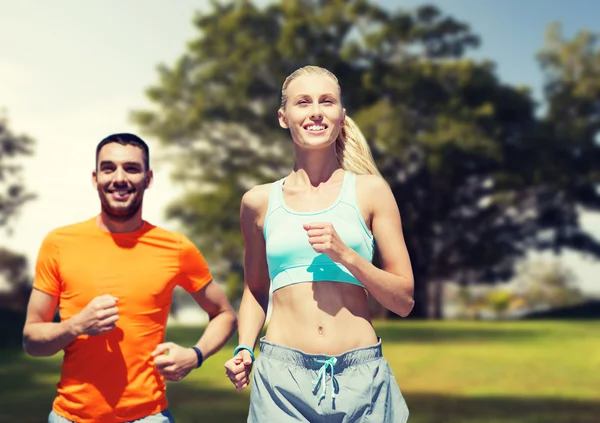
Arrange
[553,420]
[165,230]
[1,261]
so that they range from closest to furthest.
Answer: [165,230], [553,420], [1,261]

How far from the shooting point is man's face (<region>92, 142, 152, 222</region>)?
155 inches

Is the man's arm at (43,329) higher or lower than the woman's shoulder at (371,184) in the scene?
lower

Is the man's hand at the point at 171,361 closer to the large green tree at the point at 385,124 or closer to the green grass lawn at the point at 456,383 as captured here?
the green grass lawn at the point at 456,383

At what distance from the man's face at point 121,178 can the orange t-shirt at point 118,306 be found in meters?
0.18

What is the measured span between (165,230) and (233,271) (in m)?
34.7

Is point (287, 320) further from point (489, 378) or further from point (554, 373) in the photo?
point (554, 373)

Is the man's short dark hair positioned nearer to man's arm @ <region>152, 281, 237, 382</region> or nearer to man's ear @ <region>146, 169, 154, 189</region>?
man's ear @ <region>146, 169, 154, 189</region>

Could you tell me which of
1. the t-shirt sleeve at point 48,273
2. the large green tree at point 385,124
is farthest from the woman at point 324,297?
the large green tree at point 385,124

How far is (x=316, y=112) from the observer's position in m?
3.68

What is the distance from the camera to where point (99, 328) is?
3.70 m

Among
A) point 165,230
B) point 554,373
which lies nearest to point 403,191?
point 554,373

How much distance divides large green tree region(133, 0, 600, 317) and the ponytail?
101 feet

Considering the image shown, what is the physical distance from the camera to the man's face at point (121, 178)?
3.94 metres

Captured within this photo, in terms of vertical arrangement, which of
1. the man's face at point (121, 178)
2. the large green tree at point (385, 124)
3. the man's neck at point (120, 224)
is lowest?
the man's neck at point (120, 224)
